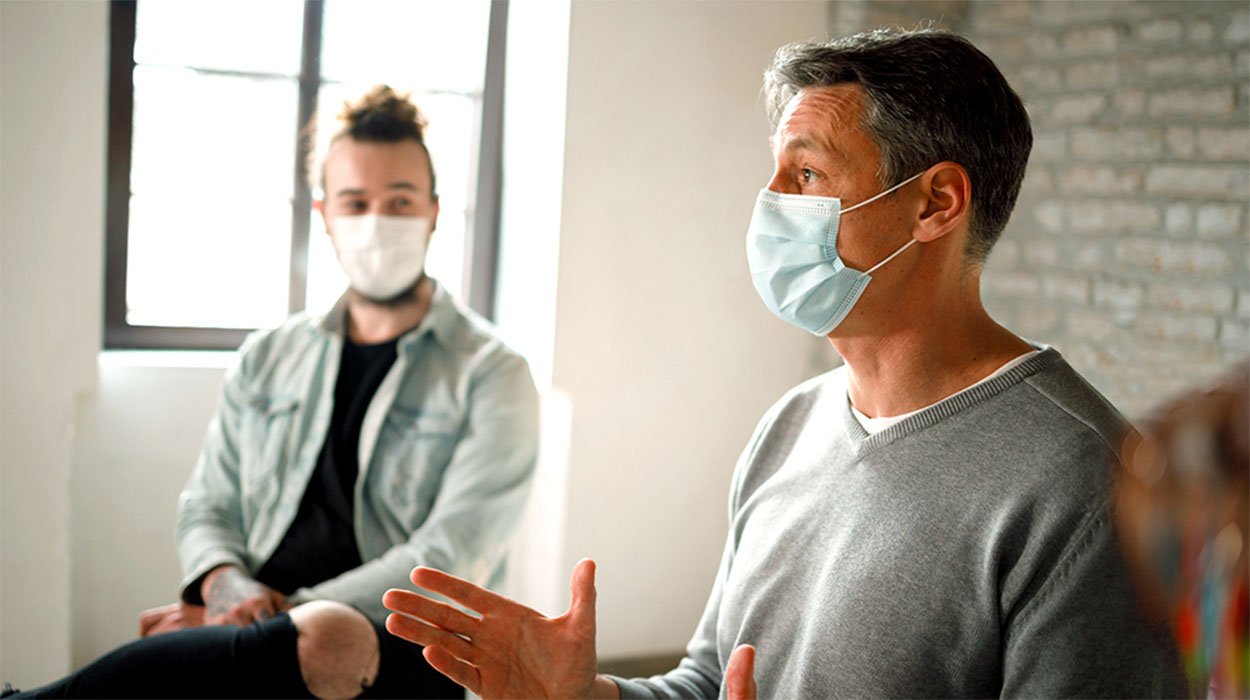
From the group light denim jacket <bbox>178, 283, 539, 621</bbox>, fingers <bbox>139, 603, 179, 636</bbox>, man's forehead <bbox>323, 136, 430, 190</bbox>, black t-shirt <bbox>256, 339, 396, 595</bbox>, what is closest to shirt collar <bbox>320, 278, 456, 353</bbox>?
light denim jacket <bbox>178, 283, 539, 621</bbox>

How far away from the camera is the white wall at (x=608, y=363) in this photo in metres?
2.77

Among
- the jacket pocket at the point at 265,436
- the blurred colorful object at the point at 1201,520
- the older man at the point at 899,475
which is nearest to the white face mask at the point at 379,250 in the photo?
the jacket pocket at the point at 265,436

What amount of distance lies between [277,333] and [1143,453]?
2.35 metres

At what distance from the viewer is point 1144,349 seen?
3256 millimetres

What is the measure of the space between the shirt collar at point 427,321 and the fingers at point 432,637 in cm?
116

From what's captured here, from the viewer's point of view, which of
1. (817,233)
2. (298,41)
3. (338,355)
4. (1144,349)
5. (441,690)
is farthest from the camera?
(298,41)

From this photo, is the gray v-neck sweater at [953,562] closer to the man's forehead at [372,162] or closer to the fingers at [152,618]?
the fingers at [152,618]

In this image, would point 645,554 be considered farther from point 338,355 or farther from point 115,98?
point 115,98

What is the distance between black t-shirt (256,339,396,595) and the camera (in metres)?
2.19

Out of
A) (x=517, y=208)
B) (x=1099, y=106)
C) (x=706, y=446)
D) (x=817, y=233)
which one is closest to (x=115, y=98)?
(x=517, y=208)

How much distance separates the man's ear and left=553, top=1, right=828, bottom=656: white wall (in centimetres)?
211

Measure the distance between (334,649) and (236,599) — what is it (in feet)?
1.02

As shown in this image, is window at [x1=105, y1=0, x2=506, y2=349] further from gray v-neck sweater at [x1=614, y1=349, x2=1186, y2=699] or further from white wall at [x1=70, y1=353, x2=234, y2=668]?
gray v-neck sweater at [x1=614, y1=349, x2=1186, y2=699]

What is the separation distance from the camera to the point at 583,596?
1233 mm
